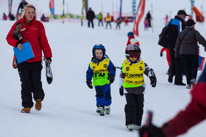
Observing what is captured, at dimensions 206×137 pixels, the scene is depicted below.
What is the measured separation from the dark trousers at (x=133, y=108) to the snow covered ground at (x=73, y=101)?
19cm

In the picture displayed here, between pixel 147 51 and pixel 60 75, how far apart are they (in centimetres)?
698

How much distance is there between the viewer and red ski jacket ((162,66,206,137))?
67.9 inches

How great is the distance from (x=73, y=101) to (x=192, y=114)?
6.81 metres

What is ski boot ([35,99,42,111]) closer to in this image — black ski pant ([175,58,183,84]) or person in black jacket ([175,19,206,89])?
person in black jacket ([175,19,206,89])

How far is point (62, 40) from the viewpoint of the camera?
720 inches

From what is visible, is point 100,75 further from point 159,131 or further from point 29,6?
point 159,131

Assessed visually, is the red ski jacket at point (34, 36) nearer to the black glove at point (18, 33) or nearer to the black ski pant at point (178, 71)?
the black glove at point (18, 33)

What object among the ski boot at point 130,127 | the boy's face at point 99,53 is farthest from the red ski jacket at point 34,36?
the ski boot at point 130,127

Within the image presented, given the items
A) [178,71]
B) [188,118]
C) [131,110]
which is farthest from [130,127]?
[178,71]

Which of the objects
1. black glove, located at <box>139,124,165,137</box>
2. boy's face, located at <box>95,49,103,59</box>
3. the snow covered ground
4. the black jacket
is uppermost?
black glove, located at <box>139,124,165,137</box>

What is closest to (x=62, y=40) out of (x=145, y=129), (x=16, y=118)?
(x=16, y=118)

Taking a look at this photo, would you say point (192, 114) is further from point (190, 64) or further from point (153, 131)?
point (190, 64)

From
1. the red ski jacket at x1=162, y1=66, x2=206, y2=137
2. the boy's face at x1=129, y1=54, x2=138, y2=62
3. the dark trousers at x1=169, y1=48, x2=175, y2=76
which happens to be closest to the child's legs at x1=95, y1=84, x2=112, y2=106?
the boy's face at x1=129, y1=54, x2=138, y2=62

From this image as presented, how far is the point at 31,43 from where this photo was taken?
6.32 m
